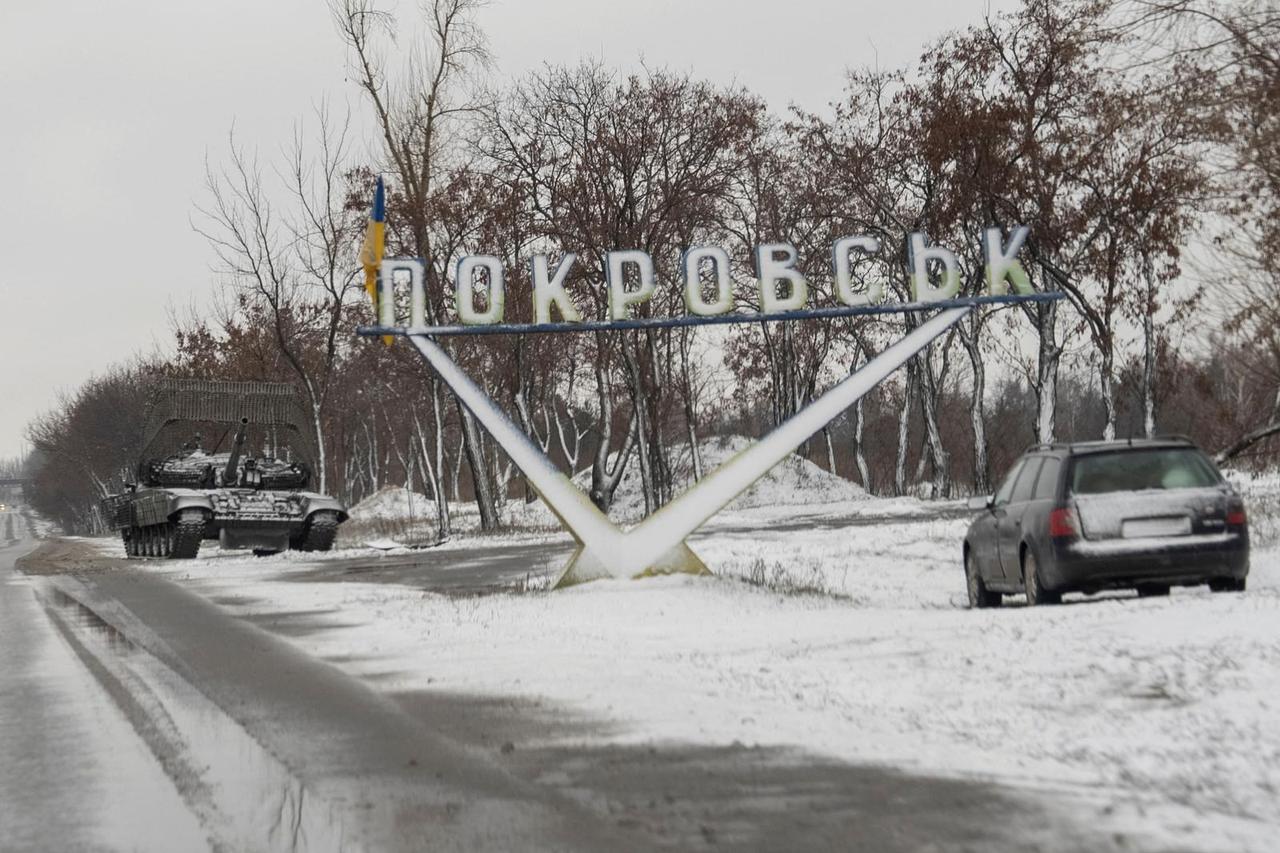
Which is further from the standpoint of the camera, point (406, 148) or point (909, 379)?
point (909, 379)

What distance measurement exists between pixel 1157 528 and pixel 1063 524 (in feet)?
2.41

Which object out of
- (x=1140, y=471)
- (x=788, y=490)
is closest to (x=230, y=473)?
(x=1140, y=471)

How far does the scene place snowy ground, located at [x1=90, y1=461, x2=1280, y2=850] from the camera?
6.38m

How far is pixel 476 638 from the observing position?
40.3 ft

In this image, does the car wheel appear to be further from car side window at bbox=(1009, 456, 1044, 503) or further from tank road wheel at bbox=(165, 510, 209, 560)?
tank road wheel at bbox=(165, 510, 209, 560)

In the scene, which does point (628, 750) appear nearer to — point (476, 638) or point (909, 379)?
point (476, 638)

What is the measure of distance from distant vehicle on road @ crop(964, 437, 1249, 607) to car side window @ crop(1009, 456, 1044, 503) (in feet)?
1.04

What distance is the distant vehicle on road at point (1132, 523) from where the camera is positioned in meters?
12.6

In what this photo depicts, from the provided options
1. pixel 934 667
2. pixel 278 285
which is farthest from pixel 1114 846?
pixel 278 285

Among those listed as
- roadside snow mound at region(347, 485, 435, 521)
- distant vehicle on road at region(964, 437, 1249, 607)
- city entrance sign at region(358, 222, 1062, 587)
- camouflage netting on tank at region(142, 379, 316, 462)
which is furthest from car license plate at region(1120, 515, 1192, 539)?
roadside snow mound at region(347, 485, 435, 521)

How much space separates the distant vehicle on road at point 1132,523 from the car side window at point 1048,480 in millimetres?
13

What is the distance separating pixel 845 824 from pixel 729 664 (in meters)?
4.81

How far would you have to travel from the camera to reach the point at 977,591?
15.1 m

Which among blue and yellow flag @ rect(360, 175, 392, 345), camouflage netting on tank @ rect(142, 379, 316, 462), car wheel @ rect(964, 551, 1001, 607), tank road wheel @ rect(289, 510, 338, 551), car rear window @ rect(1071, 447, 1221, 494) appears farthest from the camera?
camouflage netting on tank @ rect(142, 379, 316, 462)
